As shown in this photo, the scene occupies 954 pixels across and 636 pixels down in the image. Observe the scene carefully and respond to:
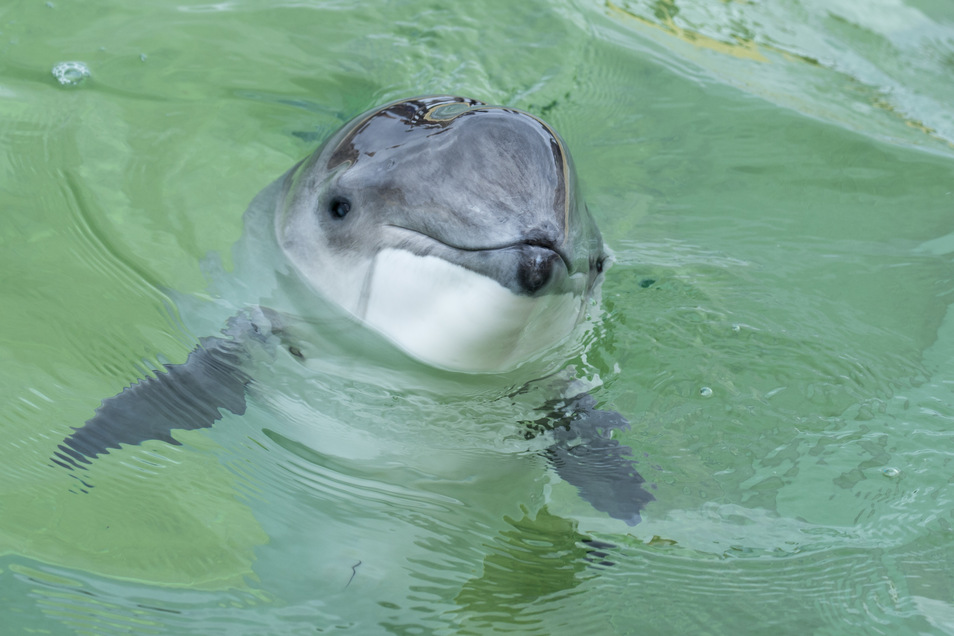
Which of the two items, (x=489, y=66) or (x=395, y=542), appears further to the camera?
(x=489, y=66)

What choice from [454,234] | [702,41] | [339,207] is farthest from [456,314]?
[702,41]

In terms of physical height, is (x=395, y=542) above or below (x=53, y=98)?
below

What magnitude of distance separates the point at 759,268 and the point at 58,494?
3664 millimetres

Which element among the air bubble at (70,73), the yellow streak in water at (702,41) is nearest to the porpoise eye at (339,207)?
the air bubble at (70,73)

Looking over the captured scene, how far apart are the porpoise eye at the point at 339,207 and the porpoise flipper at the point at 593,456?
119cm

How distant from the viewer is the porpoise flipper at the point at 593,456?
11.5ft

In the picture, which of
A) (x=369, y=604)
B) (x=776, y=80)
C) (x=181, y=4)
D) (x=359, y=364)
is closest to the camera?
(x=369, y=604)

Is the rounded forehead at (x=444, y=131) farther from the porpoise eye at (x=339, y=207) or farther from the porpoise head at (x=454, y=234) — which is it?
the porpoise eye at (x=339, y=207)

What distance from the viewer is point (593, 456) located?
3.72 m

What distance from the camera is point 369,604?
291 cm

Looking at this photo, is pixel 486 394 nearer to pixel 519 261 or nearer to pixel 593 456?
pixel 593 456

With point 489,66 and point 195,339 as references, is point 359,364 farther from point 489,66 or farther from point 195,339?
point 489,66

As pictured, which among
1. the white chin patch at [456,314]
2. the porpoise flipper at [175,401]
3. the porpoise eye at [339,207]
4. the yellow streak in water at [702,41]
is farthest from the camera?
the yellow streak in water at [702,41]

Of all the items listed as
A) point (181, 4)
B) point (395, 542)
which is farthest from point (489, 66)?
point (395, 542)
